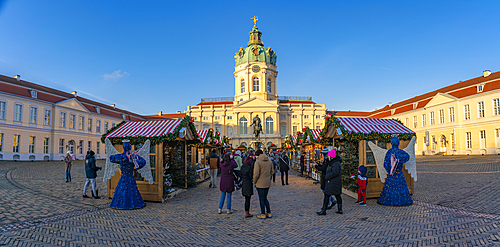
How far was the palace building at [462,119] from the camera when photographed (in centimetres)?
3253

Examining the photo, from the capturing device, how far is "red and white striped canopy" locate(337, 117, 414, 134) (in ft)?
32.1

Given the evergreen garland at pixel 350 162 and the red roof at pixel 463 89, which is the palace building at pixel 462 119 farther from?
the evergreen garland at pixel 350 162

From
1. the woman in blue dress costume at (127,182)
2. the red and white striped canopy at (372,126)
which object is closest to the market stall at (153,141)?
the woman in blue dress costume at (127,182)

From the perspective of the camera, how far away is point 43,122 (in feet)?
117

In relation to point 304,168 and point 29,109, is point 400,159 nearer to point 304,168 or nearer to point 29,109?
point 304,168

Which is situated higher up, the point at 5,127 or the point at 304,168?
the point at 5,127

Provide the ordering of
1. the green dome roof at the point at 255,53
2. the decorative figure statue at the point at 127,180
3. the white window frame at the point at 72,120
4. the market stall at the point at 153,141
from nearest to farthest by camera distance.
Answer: the decorative figure statue at the point at 127,180 < the market stall at the point at 153,141 < the white window frame at the point at 72,120 < the green dome roof at the point at 255,53

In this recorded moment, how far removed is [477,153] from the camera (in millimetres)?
34250

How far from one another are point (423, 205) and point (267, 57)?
5841 centimetres

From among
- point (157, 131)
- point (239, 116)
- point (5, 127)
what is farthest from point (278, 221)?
point (239, 116)

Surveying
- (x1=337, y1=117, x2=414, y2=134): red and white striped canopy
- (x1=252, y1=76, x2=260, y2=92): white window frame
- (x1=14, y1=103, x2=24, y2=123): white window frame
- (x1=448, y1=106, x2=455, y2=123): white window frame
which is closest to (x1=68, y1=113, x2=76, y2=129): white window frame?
(x1=14, y1=103, x2=24, y2=123): white window frame

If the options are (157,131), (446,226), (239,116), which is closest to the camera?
(446,226)

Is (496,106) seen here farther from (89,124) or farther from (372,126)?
(89,124)

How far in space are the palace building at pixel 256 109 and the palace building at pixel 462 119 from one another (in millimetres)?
21035
